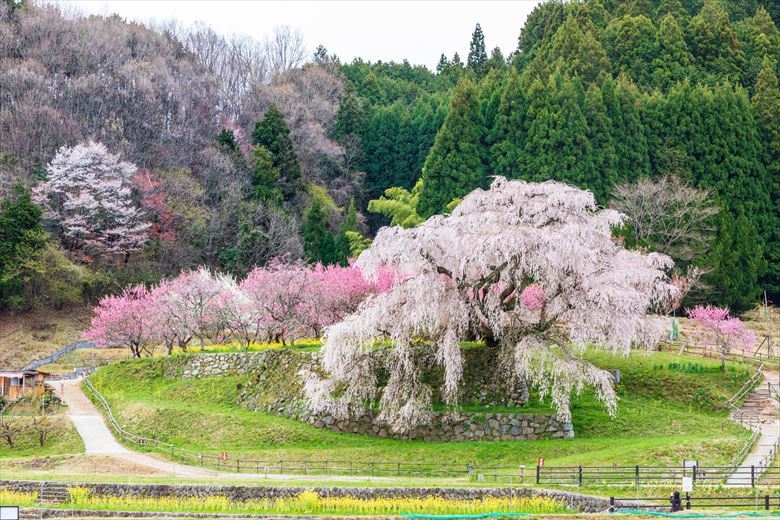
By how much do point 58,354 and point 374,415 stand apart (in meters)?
27.0

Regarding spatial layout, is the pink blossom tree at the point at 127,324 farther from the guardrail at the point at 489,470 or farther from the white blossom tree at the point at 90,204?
the white blossom tree at the point at 90,204

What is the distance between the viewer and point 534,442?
38312mm

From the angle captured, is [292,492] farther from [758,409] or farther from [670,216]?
[670,216]

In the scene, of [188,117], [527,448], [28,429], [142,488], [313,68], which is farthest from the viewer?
[313,68]

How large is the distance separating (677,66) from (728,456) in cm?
5082

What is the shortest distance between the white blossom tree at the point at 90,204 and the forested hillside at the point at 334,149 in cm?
13

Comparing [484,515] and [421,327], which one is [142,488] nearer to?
[484,515]

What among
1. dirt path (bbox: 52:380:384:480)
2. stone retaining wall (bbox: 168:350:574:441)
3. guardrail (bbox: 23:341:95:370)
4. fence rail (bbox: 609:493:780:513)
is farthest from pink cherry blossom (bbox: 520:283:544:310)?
guardrail (bbox: 23:341:95:370)

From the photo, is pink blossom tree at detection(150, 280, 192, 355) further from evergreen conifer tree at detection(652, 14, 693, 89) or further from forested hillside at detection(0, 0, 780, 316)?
evergreen conifer tree at detection(652, 14, 693, 89)

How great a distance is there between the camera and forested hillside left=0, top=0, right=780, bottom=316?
66188mm

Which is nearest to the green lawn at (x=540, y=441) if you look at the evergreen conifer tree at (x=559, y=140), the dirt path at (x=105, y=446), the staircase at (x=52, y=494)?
the dirt path at (x=105, y=446)

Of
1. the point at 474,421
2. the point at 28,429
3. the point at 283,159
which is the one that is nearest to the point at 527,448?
the point at 474,421

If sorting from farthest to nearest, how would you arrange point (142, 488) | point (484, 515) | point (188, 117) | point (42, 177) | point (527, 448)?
point (188, 117) → point (42, 177) → point (527, 448) → point (142, 488) → point (484, 515)

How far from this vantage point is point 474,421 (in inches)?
1551
